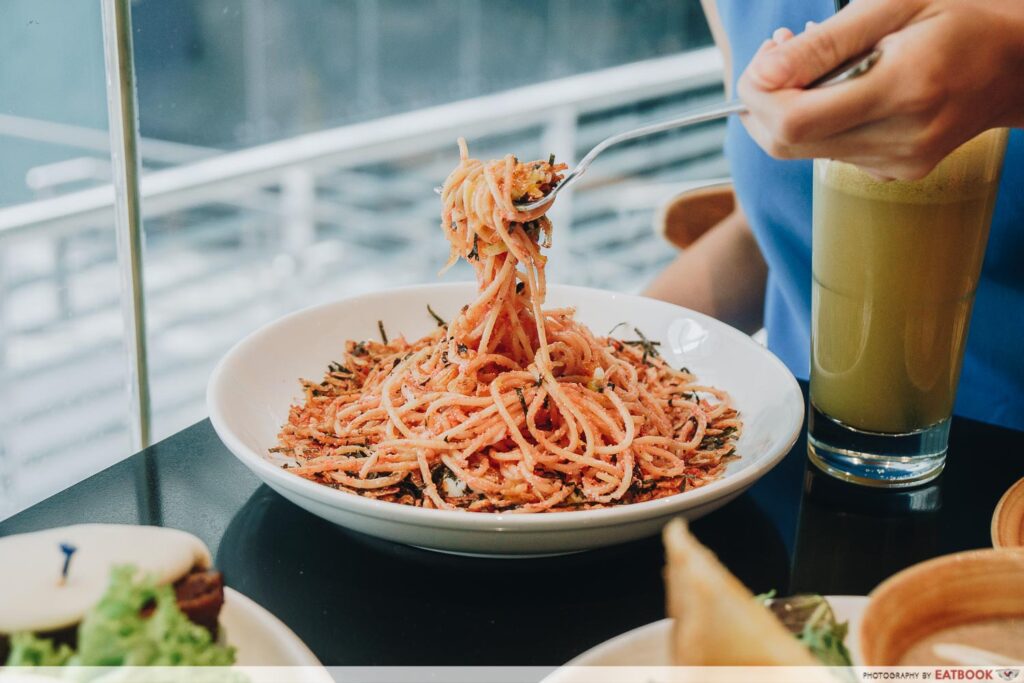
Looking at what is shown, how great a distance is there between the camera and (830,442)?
3.55 feet

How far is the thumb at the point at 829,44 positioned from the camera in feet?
2.60

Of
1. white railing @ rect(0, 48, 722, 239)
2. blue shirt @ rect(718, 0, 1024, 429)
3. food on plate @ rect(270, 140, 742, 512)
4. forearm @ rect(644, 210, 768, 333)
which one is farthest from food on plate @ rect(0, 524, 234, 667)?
white railing @ rect(0, 48, 722, 239)

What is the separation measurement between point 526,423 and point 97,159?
729mm

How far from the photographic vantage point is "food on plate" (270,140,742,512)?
103cm

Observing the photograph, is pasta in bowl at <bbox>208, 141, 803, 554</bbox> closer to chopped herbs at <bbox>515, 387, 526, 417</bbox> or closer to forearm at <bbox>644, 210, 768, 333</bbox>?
chopped herbs at <bbox>515, 387, 526, 417</bbox>

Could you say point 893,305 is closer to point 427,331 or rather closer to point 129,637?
point 427,331

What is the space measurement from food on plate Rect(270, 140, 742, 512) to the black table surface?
0.23 ft

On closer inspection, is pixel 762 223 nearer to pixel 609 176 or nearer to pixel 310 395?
pixel 310 395

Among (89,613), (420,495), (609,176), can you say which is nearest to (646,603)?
(420,495)

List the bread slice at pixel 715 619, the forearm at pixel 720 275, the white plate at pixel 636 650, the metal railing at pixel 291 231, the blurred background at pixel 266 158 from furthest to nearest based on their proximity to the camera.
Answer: the forearm at pixel 720 275 → the metal railing at pixel 291 231 → the blurred background at pixel 266 158 → the white plate at pixel 636 650 → the bread slice at pixel 715 619

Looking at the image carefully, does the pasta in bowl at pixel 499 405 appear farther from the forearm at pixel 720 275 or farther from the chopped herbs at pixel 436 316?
the forearm at pixel 720 275

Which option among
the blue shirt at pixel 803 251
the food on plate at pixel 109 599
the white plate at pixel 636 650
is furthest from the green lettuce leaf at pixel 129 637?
the blue shirt at pixel 803 251

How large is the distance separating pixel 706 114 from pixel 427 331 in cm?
66

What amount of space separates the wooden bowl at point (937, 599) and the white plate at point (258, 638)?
31 cm
